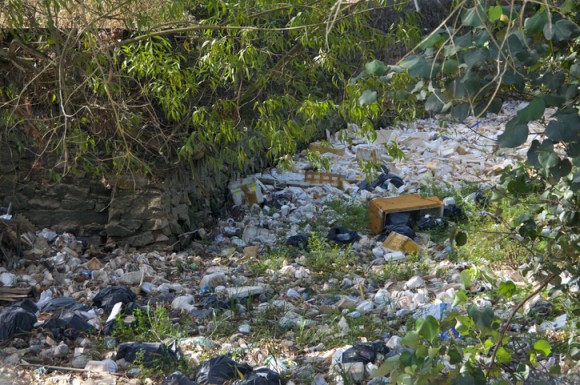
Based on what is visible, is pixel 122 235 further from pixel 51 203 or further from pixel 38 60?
pixel 38 60

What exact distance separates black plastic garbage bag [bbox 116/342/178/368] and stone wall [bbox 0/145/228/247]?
Result: 202 centimetres

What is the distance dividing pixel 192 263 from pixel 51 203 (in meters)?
1.29

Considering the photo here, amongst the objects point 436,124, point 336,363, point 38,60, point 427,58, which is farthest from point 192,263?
point 436,124

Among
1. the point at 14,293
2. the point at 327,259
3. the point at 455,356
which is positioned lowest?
the point at 327,259

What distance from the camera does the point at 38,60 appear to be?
5.52 m

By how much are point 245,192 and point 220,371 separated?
3869 mm

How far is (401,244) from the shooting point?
6.42 meters

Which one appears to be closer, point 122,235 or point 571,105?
point 571,105

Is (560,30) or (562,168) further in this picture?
(562,168)

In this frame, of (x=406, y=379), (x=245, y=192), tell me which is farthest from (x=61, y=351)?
(x=245, y=192)

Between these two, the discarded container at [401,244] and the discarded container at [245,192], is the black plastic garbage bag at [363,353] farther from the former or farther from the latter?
the discarded container at [245,192]

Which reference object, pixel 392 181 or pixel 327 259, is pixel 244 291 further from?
pixel 392 181

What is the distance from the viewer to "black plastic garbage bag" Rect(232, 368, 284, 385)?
12.3 feet

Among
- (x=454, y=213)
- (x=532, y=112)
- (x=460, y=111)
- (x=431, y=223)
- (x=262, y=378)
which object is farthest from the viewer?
(x=454, y=213)
